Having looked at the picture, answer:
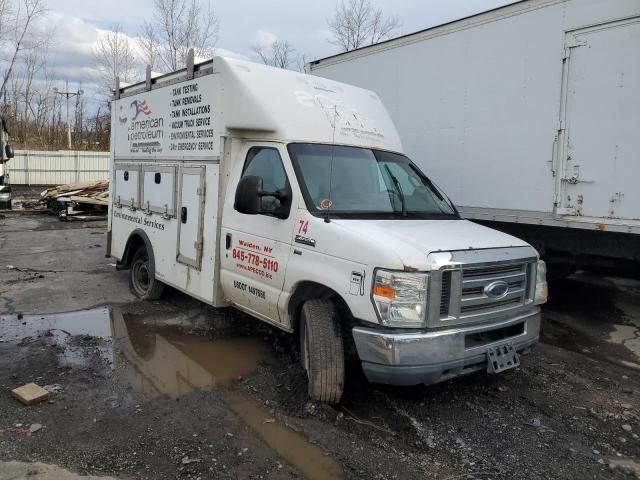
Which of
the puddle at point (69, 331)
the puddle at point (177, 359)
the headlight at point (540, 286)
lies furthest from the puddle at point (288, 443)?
the headlight at point (540, 286)

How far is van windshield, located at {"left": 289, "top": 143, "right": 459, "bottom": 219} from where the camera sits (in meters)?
4.59

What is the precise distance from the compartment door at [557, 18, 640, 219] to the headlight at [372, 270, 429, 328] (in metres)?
3.16

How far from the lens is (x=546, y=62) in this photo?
618cm

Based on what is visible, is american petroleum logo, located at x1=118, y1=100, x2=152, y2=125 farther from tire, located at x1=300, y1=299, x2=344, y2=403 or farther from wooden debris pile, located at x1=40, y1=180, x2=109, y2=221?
wooden debris pile, located at x1=40, y1=180, x2=109, y2=221

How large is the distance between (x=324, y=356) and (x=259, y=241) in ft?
4.30

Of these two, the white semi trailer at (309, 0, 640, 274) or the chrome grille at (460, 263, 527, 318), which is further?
the white semi trailer at (309, 0, 640, 274)

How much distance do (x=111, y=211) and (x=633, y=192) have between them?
6821 mm

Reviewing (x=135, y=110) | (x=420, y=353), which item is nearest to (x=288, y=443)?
(x=420, y=353)

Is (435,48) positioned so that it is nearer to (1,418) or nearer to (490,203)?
(490,203)

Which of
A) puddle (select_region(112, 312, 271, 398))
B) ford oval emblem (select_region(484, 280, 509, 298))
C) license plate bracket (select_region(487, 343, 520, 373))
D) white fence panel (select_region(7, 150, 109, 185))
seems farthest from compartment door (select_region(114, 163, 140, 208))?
white fence panel (select_region(7, 150, 109, 185))

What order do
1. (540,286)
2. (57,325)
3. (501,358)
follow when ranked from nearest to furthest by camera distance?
(501,358) → (540,286) → (57,325)

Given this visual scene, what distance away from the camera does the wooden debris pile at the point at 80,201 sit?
16906mm

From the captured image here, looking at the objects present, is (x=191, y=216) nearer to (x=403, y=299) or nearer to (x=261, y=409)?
(x=261, y=409)

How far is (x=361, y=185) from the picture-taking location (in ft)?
Result: 16.0
